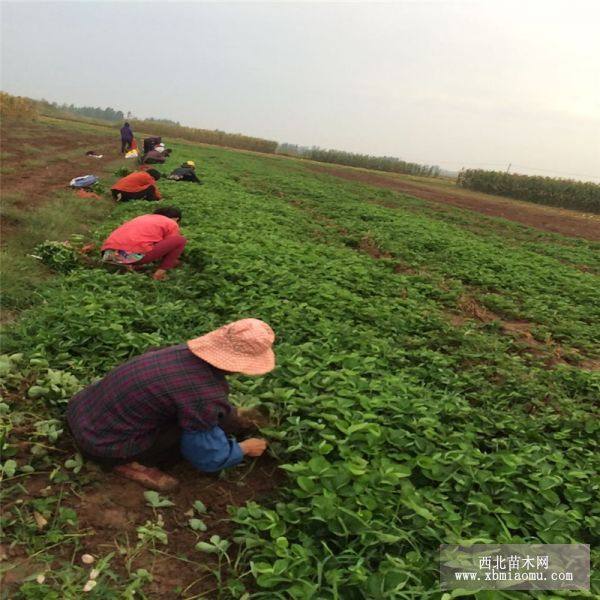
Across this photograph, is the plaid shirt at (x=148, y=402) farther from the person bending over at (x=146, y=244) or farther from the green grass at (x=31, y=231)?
the person bending over at (x=146, y=244)

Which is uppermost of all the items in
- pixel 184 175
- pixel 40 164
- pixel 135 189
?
pixel 184 175

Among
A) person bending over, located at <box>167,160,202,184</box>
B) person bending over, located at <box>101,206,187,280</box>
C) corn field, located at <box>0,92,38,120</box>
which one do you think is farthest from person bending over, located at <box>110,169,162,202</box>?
corn field, located at <box>0,92,38,120</box>

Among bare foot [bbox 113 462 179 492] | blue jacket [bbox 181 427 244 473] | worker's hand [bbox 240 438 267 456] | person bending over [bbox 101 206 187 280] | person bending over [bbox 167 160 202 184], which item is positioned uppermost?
person bending over [bbox 167 160 202 184]

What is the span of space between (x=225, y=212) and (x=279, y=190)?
6923mm

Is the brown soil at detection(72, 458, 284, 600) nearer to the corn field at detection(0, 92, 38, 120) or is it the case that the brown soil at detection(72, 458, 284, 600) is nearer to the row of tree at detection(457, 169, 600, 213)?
the corn field at detection(0, 92, 38, 120)

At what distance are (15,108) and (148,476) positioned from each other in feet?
131

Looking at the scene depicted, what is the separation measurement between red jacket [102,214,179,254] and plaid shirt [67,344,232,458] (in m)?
3.35

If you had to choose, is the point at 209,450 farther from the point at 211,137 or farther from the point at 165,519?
the point at 211,137

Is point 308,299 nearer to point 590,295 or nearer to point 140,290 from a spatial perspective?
point 140,290

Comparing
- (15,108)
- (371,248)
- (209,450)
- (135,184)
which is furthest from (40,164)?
(15,108)

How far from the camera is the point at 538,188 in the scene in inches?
1435

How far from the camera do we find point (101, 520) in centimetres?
252

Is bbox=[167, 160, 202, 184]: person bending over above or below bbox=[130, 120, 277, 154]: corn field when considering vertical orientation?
below

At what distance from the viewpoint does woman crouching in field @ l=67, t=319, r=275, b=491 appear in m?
2.58
